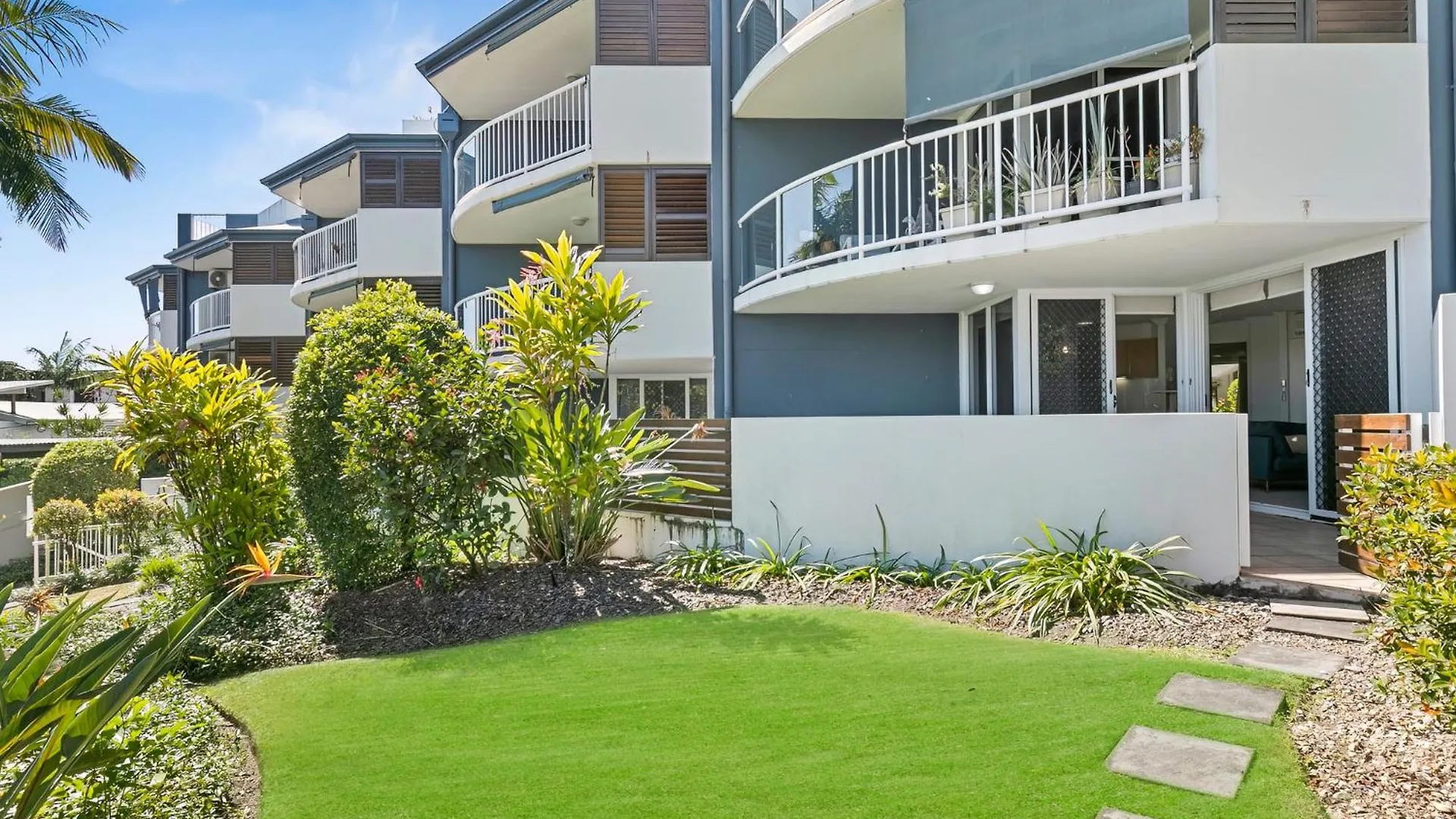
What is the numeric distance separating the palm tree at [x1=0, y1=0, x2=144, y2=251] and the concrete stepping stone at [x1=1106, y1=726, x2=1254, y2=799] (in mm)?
20202

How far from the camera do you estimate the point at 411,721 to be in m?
5.06

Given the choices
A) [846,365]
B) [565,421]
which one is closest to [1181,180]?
[846,365]

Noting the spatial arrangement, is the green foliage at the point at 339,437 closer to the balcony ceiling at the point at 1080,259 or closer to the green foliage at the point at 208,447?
the green foliage at the point at 208,447

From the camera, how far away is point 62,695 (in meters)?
2.55

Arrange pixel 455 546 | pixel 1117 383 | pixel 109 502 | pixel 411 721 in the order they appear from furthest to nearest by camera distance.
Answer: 1. pixel 109 502
2. pixel 1117 383
3. pixel 455 546
4. pixel 411 721

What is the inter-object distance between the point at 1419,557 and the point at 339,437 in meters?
8.37

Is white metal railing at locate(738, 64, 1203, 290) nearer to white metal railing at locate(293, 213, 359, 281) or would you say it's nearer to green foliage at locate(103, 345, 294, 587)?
green foliage at locate(103, 345, 294, 587)

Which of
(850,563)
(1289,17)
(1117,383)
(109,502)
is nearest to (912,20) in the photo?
(1289,17)

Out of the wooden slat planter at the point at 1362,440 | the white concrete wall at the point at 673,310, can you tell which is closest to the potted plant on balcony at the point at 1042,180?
the wooden slat planter at the point at 1362,440

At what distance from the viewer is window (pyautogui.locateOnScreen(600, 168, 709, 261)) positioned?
13.3 m

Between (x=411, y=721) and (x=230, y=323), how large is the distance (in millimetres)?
25391

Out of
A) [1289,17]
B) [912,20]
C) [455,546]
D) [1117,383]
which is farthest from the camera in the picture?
[1117,383]

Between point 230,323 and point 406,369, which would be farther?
point 230,323

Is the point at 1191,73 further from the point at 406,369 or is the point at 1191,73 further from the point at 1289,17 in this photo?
the point at 406,369
